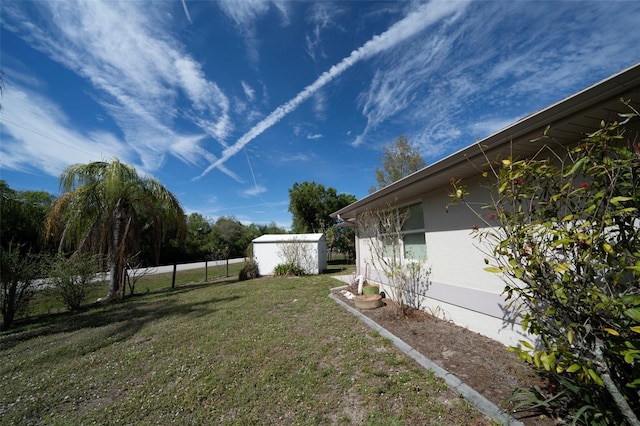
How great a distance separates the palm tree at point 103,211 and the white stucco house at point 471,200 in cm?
908

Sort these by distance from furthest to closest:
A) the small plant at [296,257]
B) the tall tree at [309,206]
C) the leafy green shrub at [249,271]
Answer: the tall tree at [309,206], the small plant at [296,257], the leafy green shrub at [249,271]

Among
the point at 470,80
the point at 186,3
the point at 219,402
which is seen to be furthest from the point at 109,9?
the point at 470,80

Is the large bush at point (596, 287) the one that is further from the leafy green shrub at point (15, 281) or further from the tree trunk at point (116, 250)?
the tree trunk at point (116, 250)

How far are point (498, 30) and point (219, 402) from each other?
286 inches

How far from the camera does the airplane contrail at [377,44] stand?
15.0ft

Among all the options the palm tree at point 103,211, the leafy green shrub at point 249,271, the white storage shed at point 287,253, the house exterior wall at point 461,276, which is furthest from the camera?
the white storage shed at point 287,253

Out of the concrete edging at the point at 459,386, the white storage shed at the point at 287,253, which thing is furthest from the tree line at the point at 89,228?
the concrete edging at the point at 459,386

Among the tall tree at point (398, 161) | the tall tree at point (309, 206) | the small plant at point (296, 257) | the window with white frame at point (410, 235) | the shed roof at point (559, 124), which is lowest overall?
the small plant at point (296, 257)

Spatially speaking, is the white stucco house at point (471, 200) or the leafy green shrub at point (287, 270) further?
the leafy green shrub at point (287, 270)

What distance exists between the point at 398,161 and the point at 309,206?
34.0 feet

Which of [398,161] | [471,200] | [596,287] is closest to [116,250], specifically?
[471,200]

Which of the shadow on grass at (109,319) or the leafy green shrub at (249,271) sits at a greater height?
the leafy green shrub at (249,271)

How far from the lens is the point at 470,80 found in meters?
5.71

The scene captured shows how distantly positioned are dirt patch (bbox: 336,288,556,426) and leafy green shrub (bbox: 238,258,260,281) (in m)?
9.55
